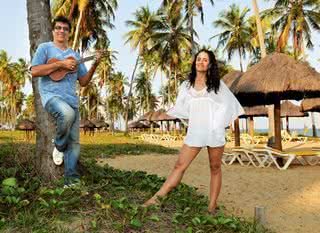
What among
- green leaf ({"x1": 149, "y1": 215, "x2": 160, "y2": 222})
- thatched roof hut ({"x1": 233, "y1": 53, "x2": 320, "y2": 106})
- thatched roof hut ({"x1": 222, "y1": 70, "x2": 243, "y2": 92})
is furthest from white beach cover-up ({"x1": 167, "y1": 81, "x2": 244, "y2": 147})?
thatched roof hut ({"x1": 222, "y1": 70, "x2": 243, "y2": 92})

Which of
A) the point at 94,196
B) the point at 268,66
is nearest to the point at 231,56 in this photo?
the point at 268,66

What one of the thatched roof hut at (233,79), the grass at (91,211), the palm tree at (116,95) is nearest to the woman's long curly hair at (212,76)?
the grass at (91,211)

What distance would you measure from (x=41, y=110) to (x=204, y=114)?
71.4 inches

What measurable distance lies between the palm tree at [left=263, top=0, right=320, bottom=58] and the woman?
27242 mm

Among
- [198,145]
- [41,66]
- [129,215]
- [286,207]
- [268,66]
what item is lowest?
[286,207]

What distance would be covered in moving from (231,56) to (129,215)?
37.4m

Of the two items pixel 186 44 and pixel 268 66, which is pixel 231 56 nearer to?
pixel 186 44

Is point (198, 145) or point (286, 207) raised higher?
point (198, 145)

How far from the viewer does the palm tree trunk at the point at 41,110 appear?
14.3ft

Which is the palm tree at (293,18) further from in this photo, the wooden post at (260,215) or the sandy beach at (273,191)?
the wooden post at (260,215)

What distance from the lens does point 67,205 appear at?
3678mm

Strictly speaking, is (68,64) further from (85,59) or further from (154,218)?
(154,218)

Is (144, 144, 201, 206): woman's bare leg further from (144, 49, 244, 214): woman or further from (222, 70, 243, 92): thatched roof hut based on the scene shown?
(222, 70, 243, 92): thatched roof hut

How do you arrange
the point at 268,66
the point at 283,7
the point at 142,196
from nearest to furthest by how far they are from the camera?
the point at 142,196
the point at 268,66
the point at 283,7
